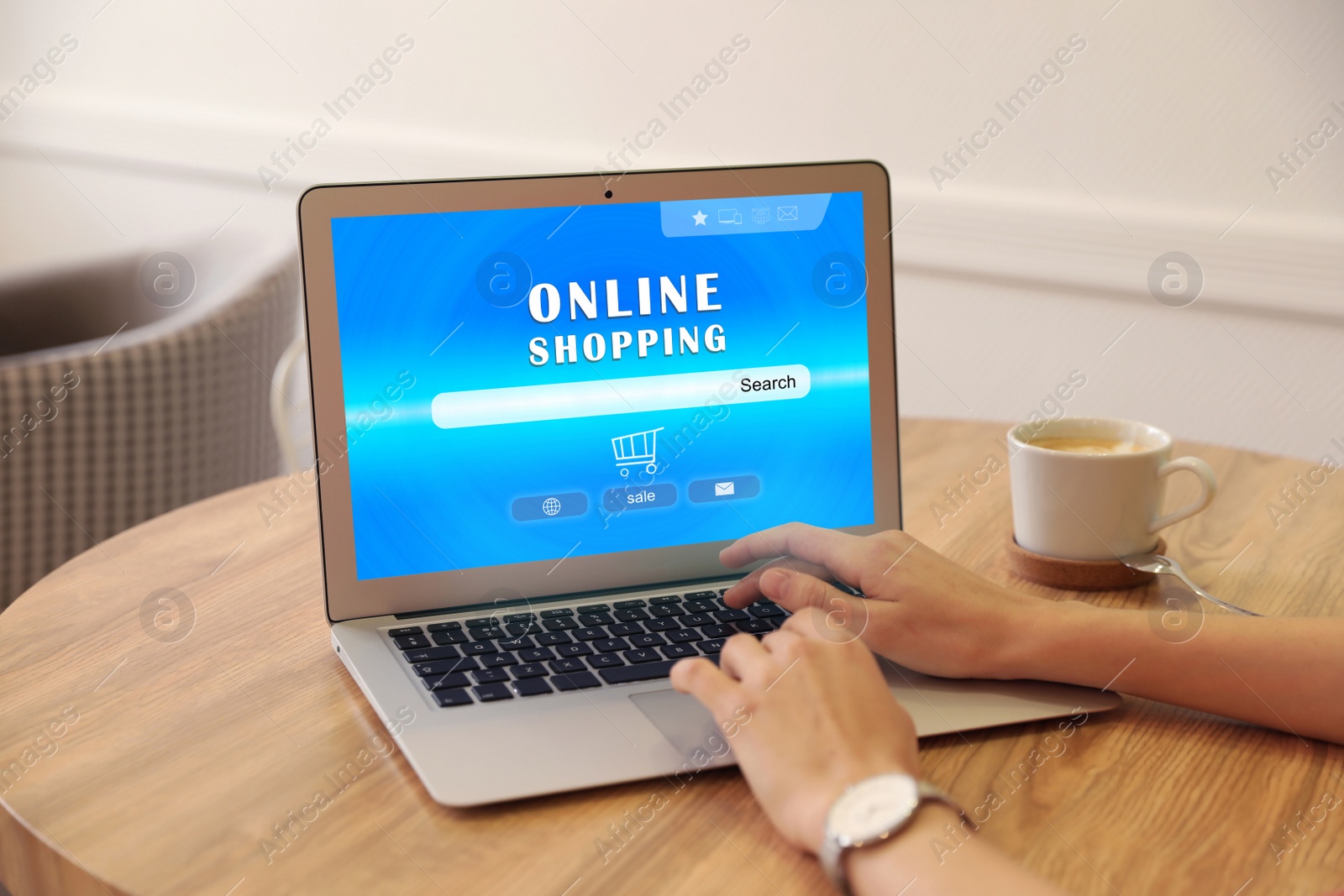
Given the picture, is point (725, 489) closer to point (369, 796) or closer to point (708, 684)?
point (708, 684)

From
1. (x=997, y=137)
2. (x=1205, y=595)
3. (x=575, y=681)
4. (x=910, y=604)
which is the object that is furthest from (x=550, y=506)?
(x=997, y=137)

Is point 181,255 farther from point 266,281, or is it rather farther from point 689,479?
point 689,479

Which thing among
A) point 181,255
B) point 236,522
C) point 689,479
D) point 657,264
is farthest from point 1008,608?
point 181,255

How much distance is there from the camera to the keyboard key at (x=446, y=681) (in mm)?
723

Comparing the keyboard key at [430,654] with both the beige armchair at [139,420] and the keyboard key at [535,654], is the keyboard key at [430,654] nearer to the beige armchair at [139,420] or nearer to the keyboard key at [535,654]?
the keyboard key at [535,654]

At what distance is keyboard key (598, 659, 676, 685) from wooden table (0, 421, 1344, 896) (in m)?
0.11

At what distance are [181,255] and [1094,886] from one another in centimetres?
203

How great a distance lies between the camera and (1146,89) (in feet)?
5.94

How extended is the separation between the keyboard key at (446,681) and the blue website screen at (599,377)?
0.43ft

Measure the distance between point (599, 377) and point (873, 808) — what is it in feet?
1.36

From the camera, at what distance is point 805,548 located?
0.85m

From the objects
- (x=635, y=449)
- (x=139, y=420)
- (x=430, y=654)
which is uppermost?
(x=635, y=449)

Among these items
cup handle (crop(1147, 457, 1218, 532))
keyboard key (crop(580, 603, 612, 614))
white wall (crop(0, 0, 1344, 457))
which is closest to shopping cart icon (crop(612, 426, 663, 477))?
keyboard key (crop(580, 603, 612, 614))

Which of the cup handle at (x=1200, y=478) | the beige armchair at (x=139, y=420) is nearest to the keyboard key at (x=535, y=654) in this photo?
the cup handle at (x=1200, y=478)
